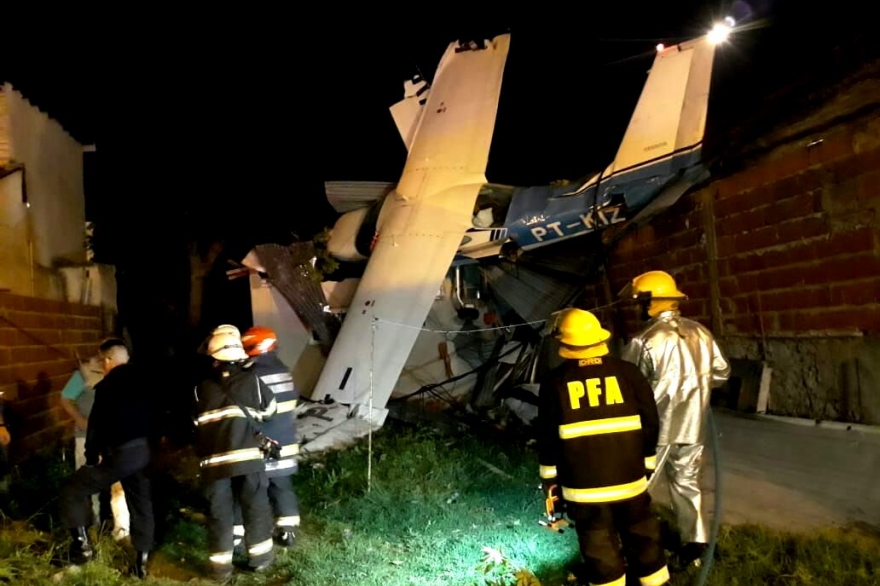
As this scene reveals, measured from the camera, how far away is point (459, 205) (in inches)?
326

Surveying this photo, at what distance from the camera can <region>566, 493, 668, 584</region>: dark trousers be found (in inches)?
125

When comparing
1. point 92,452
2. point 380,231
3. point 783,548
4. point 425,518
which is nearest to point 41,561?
point 92,452

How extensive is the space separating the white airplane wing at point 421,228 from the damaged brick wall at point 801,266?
2.85 metres

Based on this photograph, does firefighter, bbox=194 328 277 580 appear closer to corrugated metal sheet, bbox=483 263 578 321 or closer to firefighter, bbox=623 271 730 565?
firefighter, bbox=623 271 730 565

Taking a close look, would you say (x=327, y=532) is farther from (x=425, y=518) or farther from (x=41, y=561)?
(x=41, y=561)

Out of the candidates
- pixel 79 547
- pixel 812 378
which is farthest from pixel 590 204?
pixel 79 547

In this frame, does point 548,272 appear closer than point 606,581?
No

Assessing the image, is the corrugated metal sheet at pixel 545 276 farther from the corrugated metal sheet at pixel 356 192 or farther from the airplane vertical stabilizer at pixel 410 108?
the airplane vertical stabilizer at pixel 410 108

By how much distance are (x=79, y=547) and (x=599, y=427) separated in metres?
3.66

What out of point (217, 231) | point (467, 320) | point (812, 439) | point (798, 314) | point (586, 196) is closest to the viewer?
point (812, 439)

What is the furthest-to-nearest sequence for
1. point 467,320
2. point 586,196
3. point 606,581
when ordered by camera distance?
point 467,320
point 586,196
point 606,581

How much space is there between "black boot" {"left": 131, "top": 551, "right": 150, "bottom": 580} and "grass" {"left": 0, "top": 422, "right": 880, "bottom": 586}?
0.34 feet

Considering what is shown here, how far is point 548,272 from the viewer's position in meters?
8.52

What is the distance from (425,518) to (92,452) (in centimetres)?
241
